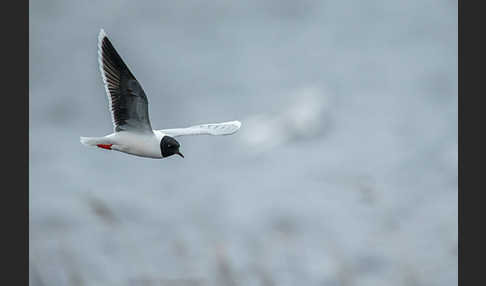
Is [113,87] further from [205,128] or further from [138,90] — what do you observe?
[205,128]

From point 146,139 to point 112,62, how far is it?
1.04 feet

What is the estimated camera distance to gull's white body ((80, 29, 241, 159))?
2.94m

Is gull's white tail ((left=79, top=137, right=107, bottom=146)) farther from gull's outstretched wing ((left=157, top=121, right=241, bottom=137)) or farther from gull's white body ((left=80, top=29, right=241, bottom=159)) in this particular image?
gull's outstretched wing ((left=157, top=121, right=241, bottom=137))

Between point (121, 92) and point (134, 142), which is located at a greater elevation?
point (121, 92)

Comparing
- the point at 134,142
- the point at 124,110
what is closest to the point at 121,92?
the point at 124,110

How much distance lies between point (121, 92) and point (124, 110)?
0.25 ft

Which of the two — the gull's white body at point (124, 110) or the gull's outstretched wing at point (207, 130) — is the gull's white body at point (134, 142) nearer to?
the gull's white body at point (124, 110)

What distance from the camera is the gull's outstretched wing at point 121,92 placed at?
2939 millimetres

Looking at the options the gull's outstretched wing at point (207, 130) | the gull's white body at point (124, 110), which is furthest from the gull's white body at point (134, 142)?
the gull's outstretched wing at point (207, 130)

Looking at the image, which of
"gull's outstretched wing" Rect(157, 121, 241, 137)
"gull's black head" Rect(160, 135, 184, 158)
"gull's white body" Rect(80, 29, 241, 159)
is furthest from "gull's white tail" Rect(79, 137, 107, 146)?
"gull's outstretched wing" Rect(157, 121, 241, 137)

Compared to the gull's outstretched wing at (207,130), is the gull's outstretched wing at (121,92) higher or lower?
higher

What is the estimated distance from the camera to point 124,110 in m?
3.02

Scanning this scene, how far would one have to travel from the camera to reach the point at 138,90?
2949 mm

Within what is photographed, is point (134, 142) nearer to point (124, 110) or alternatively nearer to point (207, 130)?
point (124, 110)
